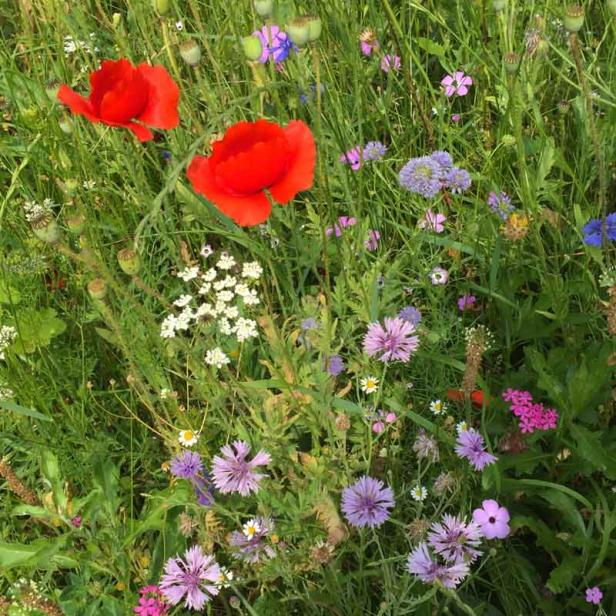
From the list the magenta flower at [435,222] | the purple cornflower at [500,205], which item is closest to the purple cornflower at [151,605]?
the magenta flower at [435,222]

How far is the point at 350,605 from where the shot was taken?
1.17 metres

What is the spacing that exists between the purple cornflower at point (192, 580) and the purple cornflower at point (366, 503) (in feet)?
0.79

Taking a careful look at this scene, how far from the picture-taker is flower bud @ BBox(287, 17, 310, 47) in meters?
0.95

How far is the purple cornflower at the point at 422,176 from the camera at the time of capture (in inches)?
54.9

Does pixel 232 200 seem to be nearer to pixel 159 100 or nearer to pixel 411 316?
pixel 159 100

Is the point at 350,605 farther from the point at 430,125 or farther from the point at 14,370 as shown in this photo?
the point at 430,125

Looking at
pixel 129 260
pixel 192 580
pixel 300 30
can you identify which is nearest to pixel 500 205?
pixel 300 30

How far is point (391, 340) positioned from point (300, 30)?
1.64 ft

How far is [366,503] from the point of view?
3.58 feet

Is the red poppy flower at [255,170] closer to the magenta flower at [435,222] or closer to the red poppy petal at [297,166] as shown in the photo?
the red poppy petal at [297,166]

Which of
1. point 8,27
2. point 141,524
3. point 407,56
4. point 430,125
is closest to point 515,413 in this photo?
point 141,524

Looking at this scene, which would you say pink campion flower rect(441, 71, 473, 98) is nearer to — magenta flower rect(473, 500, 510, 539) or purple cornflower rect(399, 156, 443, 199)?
purple cornflower rect(399, 156, 443, 199)

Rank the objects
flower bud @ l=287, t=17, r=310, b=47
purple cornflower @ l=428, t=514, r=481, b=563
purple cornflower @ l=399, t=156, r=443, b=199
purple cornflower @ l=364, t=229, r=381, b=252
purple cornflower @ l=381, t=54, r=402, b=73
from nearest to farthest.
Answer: flower bud @ l=287, t=17, r=310, b=47
purple cornflower @ l=428, t=514, r=481, b=563
purple cornflower @ l=399, t=156, r=443, b=199
purple cornflower @ l=364, t=229, r=381, b=252
purple cornflower @ l=381, t=54, r=402, b=73

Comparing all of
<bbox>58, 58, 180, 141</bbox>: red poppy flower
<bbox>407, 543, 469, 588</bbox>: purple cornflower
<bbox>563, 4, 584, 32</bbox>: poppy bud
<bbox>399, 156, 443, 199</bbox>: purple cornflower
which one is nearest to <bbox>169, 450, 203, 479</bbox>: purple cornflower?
<bbox>407, 543, 469, 588</bbox>: purple cornflower
